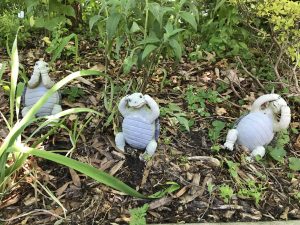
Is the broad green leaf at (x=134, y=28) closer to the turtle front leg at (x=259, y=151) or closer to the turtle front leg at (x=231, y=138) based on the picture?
the turtle front leg at (x=231, y=138)

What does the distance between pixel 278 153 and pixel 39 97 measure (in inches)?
57.3

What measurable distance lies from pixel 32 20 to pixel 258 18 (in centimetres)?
166

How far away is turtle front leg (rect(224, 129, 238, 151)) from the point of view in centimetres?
286

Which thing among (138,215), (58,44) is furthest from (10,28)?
(138,215)

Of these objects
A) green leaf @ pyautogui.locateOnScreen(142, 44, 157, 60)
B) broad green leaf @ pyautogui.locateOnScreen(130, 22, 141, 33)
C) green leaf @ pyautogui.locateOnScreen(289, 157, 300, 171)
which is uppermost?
broad green leaf @ pyautogui.locateOnScreen(130, 22, 141, 33)

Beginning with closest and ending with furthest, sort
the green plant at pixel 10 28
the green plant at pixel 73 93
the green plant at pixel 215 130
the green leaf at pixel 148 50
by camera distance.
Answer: the green leaf at pixel 148 50, the green plant at pixel 215 130, the green plant at pixel 73 93, the green plant at pixel 10 28

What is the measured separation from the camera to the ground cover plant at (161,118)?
2.49 m

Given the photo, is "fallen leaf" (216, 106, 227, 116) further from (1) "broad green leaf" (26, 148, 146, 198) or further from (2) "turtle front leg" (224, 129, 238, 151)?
(1) "broad green leaf" (26, 148, 146, 198)

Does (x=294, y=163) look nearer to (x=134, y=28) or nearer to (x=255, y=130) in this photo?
(x=255, y=130)

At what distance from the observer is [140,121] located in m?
2.66

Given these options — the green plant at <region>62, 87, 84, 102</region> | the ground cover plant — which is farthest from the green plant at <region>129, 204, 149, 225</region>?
the green plant at <region>62, 87, 84, 102</region>

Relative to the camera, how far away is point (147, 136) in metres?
2.67

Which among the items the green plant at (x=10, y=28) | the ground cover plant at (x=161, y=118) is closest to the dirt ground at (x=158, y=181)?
the ground cover plant at (x=161, y=118)

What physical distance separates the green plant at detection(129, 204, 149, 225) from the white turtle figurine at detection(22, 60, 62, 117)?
84cm
